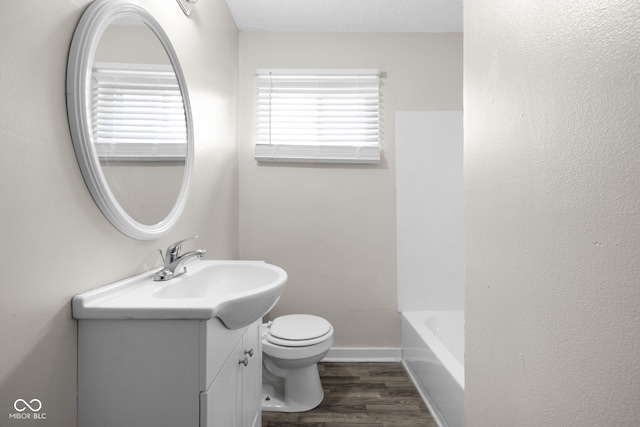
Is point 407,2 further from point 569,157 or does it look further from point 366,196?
point 569,157

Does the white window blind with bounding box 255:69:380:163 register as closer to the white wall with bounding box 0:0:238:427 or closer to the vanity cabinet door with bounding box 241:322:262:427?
the vanity cabinet door with bounding box 241:322:262:427

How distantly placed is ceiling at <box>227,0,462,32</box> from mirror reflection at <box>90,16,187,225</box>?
1.16 metres

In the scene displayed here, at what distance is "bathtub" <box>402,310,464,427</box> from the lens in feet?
4.89

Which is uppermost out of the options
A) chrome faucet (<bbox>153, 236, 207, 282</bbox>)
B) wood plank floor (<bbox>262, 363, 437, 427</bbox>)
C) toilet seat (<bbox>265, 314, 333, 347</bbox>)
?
chrome faucet (<bbox>153, 236, 207, 282</bbox>)

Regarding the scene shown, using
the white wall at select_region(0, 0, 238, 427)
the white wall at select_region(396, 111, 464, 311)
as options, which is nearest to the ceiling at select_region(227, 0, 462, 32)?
the white wall at select_region(396, 111, 464, 311)

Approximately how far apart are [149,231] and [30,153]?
48cm

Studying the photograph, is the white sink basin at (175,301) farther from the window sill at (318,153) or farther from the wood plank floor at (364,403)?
the window sill at (318,153)

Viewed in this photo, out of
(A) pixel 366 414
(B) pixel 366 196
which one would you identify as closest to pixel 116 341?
(A) pixel 366 414

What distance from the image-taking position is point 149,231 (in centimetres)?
112

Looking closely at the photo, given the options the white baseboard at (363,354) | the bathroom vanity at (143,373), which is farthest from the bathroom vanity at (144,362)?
the white baseboard at (363,354)

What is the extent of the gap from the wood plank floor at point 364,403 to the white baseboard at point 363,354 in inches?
3.5

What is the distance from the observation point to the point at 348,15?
218 cm

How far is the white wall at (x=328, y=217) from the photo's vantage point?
2361mm

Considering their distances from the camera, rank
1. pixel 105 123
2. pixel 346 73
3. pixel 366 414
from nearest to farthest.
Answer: pixel 105 123 < pixel 366 414 < pixel 346 73
